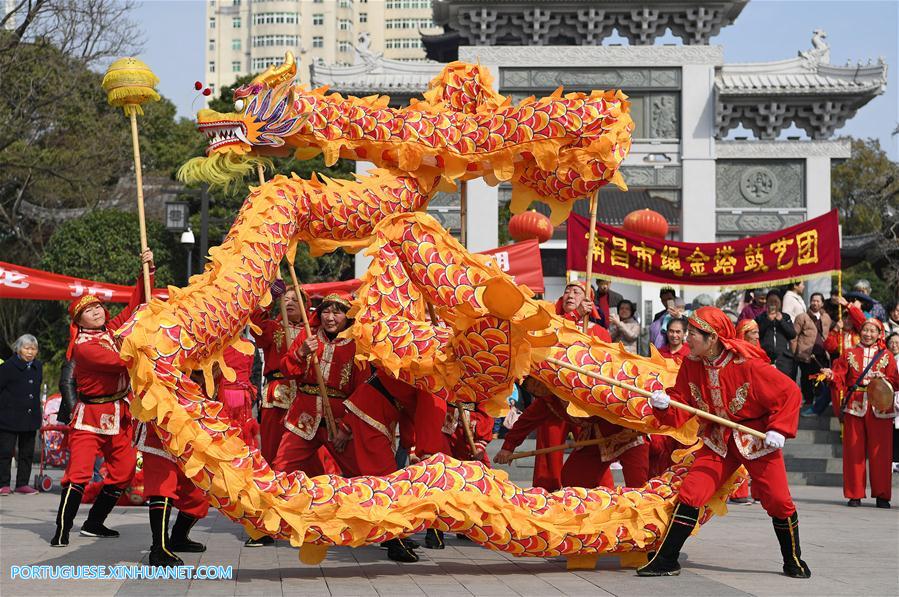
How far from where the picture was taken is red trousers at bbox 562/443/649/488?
725 cm

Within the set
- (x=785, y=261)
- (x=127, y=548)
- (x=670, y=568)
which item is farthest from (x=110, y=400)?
(x=785, y=261)

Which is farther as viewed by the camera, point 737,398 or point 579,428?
point 579,428

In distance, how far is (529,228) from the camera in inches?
617

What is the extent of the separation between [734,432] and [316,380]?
272cm

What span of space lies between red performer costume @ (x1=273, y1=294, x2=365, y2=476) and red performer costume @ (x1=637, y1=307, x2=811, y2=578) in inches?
82.1

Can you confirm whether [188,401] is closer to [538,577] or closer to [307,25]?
[538,577]

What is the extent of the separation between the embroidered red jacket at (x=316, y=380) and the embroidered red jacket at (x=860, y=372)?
5276 mm

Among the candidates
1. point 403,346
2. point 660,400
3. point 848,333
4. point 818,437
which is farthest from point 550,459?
point 818,437

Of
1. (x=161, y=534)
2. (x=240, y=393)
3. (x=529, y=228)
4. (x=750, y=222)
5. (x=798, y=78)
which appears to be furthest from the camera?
(x=750, y=222)

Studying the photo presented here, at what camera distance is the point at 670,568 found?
633 cm

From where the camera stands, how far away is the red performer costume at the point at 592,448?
7.21 meters

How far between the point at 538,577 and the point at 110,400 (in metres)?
3.18

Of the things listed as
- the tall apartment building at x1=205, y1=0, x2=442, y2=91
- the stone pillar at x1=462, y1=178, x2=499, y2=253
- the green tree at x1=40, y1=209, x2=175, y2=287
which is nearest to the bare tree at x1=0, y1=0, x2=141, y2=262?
the green tree at x1=40, y1=209, x2=175, y2=287

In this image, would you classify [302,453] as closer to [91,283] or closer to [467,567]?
[467,567]
